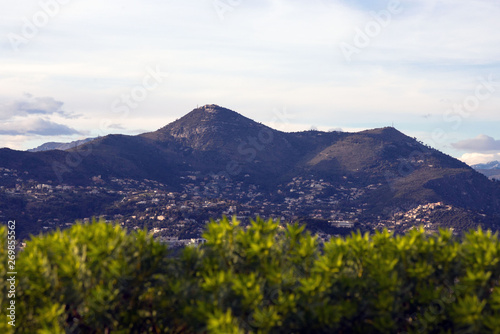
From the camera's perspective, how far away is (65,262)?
703 inches

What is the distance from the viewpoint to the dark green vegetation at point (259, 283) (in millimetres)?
17719

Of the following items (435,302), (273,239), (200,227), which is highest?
(273,239)

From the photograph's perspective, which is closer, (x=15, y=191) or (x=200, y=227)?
(x=200, y=227)

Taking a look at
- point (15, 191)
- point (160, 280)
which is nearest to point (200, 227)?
point (15, 191)

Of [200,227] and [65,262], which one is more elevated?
[65,262]

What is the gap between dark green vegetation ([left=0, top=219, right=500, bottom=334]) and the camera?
58.1 feet

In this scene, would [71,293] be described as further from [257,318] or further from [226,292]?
[257,318]

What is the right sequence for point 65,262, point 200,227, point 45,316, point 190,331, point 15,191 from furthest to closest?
1. point 15,191
2. point 200,227
3. point 190,331
4. point 65,262
5. point 45,316

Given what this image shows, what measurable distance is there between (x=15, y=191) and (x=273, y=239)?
674 ft

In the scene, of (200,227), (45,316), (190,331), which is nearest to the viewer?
(45,316)

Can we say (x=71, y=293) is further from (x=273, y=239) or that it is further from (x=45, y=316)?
(x=273, y=239)

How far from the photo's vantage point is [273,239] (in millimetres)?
20141

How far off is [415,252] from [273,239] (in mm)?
6153

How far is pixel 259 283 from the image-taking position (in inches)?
721
